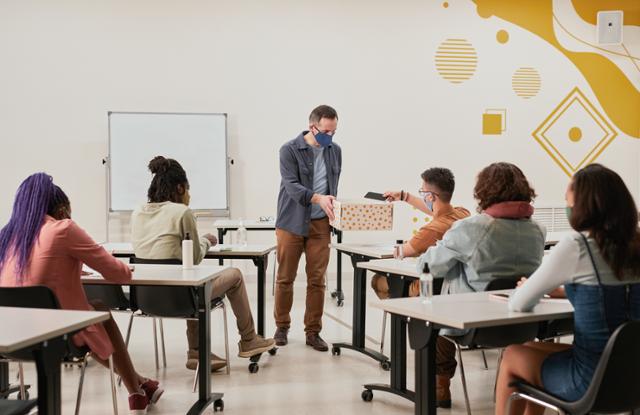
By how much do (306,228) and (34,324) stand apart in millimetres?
2662

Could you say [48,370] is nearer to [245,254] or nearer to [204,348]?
[204,348]

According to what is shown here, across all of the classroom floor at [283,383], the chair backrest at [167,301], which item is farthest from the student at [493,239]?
the chair backrest at [167,301]

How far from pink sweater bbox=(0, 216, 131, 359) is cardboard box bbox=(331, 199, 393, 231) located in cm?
168

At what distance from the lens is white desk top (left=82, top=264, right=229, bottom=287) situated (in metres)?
3.04

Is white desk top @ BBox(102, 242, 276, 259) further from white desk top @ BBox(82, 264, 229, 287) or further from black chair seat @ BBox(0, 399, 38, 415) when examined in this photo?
black chair seat @ BBox(0, 399, 38, 415)

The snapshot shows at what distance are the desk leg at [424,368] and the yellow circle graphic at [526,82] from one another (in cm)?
640

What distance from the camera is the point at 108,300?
3.79m

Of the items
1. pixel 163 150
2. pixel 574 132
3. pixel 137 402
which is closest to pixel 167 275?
pixel 137 402

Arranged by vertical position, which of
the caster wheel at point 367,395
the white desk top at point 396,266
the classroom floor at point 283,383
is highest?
the white desk top at point 396,266

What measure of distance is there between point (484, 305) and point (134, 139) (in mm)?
5619

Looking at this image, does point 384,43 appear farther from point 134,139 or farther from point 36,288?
point 36,288

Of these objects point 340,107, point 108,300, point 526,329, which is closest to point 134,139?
point 340,107

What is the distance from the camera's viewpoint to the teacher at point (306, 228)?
4625mm

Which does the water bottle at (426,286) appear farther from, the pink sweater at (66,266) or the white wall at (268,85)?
the white wall at (268,85)
